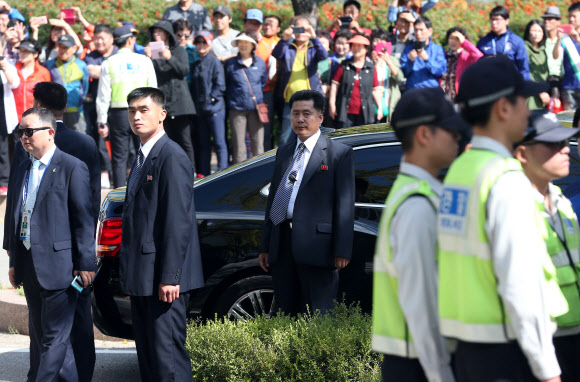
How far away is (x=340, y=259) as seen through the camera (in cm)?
559

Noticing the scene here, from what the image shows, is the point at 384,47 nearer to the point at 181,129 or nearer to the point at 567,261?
the point at 181,129

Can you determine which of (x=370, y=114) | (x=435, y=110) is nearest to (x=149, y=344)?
(x=435, y=110)

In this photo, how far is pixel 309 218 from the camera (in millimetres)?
5629

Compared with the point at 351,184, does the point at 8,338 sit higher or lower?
lower

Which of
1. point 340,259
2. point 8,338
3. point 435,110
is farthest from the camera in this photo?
point 8,338

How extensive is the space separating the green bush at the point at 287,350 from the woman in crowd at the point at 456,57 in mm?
6678

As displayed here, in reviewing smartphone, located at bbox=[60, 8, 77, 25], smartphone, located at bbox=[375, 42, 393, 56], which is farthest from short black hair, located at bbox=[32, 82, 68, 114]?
smartphone, located at bbox=[60, 8, 77, 25]

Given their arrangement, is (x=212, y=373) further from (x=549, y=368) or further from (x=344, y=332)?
(x=549, y=368)

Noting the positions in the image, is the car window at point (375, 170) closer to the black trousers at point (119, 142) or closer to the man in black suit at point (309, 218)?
the man in black suit at point (309, 218)

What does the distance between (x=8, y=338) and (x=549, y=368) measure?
5.60 meters

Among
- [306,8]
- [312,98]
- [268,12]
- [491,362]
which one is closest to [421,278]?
[491,362]

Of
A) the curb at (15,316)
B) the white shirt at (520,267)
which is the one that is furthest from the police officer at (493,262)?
the curb at (15,316)

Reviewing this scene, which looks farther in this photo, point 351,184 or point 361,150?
point 361,150

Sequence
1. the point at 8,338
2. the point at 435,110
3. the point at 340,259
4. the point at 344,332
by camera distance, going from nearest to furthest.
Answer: the point at 435,110
the point at 344,332
the point at 340,259
the point at 8,338
